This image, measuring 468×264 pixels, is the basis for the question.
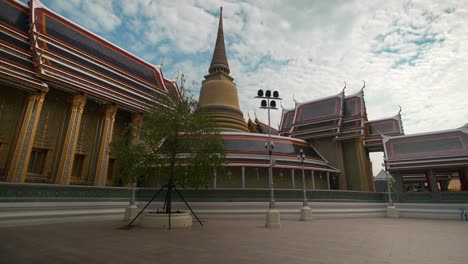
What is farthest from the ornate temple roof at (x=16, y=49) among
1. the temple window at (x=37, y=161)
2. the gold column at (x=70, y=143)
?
the temple window at (x=37, y=161)

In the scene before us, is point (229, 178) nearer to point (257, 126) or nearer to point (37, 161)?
point (37, 161)

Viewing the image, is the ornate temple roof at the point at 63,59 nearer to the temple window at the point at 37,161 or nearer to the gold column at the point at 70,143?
the gold column at the point at 70,143

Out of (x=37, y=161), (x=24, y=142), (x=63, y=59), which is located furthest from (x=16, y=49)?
(x=37, y=161)

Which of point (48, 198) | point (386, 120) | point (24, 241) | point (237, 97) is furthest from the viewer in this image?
point (237, 97)

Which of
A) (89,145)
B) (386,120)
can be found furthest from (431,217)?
(89,145)

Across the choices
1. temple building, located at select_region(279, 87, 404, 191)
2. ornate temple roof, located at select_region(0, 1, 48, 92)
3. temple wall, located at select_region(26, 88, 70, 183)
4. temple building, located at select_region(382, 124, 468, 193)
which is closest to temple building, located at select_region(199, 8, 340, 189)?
temple building, located at select_region(279, 87, 404, 191)

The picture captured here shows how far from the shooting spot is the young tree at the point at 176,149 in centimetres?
1299

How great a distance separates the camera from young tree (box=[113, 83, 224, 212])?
1299 cm

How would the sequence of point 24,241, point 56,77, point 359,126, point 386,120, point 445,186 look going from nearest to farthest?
point 24,241, point 56,77, point 359,126, point 386,120, point 445,186

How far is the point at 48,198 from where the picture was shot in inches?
529

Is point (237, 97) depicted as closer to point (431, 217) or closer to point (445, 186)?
point (431, 217)

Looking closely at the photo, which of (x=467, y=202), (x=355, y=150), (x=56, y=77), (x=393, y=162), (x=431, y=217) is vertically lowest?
(x=431, y=217)

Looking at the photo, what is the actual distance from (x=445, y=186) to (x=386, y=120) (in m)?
20.0

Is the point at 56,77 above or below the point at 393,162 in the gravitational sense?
above
